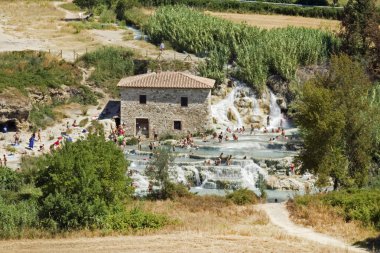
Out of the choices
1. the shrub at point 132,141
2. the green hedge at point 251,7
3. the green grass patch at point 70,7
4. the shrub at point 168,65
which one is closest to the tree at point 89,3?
the green grass patch at point 70,7

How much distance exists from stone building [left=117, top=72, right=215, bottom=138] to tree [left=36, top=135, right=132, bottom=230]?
20811 mm

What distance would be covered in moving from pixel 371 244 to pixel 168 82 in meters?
29.3

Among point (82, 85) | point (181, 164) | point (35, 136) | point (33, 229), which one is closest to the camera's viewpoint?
point (33, 229)

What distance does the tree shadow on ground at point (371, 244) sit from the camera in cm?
3186

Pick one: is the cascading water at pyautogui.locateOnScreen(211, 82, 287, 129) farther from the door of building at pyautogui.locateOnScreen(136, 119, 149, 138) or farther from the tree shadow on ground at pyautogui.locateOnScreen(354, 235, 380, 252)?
the tree shadow on ground at pyautogui.locateOnScreen(354, 235, 380, 252)

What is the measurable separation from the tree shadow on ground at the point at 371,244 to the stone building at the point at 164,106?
27412mm

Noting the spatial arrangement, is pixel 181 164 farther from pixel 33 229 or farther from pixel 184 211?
pixel 33 229

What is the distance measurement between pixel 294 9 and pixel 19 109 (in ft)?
161

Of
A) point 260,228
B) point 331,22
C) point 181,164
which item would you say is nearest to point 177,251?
point 260,228

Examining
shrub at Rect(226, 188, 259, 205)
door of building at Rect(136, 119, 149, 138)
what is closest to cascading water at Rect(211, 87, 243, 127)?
door of building at Rect(136, 119, 149, 138)

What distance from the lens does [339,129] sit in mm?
40938

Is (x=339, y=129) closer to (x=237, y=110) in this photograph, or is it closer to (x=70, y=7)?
(x=237, y=110)

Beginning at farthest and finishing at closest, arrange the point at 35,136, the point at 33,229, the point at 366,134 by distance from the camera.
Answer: the point at 35,136 → the point at 366,134 → the point at 33,229

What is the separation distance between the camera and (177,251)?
104 ft
